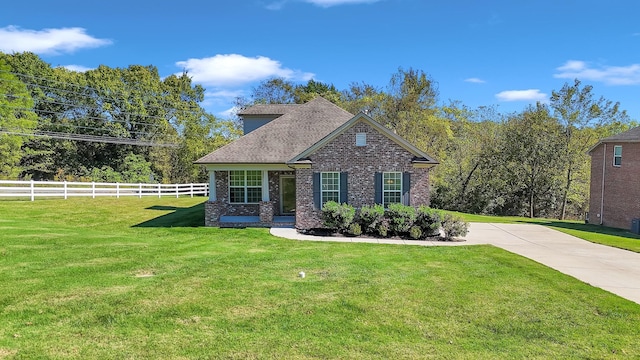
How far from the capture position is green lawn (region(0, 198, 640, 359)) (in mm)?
5569

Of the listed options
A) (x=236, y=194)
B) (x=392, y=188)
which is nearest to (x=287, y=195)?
(x=236, y=194)

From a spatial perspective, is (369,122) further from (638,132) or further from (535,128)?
(535,128)

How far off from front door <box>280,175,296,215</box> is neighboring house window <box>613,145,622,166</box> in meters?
19.7

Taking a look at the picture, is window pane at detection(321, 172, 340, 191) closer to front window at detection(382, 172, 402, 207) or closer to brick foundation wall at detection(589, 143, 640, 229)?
front window at detection(382, 172, 402, 207)

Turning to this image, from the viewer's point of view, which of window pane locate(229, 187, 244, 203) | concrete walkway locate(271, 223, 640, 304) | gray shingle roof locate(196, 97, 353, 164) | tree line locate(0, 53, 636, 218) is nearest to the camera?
concrete walkway locate(271, 223, 640, 304)

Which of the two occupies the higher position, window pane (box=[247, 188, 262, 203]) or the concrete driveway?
window pane (box=[247, 188, 262, 203])

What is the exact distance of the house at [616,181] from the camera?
2336 centimetres

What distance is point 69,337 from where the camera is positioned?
563cm

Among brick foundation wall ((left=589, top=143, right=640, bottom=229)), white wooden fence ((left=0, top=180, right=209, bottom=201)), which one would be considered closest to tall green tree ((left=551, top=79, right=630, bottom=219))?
brick foundation wall ((left=589, top=143, right=640, bottom=229))

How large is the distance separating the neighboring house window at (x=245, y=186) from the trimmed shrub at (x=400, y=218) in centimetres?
685

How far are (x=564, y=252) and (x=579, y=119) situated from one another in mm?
27307

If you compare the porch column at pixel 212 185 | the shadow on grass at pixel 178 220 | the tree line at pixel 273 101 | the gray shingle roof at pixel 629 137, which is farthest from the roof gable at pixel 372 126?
the tree line at pixel 273 101

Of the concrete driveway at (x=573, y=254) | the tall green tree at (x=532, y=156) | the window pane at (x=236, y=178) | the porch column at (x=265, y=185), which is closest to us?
the concrete driveway at (x=573, y=254)

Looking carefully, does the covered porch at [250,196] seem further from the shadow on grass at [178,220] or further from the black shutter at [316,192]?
the black shutter at [316,192]
